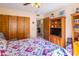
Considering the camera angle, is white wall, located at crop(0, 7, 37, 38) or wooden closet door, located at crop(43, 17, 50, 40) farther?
wooden closet door, located at crop(43, 17, 50, 40)

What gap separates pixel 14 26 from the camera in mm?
3354

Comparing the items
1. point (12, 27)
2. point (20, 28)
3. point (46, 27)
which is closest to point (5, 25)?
point (12, 27)

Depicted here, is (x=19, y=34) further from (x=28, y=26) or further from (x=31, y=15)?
Result: (x=31, y=15)

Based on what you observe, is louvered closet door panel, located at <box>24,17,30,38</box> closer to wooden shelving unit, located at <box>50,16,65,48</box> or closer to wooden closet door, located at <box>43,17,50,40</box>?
wooden closet door, located at <box>43,17,50,40</box>

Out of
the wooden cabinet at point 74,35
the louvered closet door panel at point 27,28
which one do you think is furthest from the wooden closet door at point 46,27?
the wooden cabinet at point 74,35

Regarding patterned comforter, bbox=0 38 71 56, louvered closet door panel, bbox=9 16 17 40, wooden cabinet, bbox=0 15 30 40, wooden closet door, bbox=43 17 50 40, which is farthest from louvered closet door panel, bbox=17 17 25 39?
patterned comforter, bbox=0 38 71 56

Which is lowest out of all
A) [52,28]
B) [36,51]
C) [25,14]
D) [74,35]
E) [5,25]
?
[36,51]

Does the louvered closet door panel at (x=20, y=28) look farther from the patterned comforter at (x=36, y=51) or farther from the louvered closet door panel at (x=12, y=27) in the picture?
the patterned comforter at (x=36, y=51)

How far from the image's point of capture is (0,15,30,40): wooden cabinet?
3.16 m

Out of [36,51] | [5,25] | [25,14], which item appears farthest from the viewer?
[25,14]

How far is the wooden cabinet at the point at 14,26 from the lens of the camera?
124 inches

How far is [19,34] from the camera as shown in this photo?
136 inches

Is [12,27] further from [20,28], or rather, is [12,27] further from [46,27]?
[46,27]

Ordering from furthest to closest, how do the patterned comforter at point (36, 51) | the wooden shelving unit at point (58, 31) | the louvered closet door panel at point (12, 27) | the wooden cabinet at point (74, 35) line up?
the louvered closet door panel at point (12, 27) < the wooden shelving unit at point (58, 31) < the wooden cabinet at point (74, 35) < the patterned comforter at point (36, 51)
